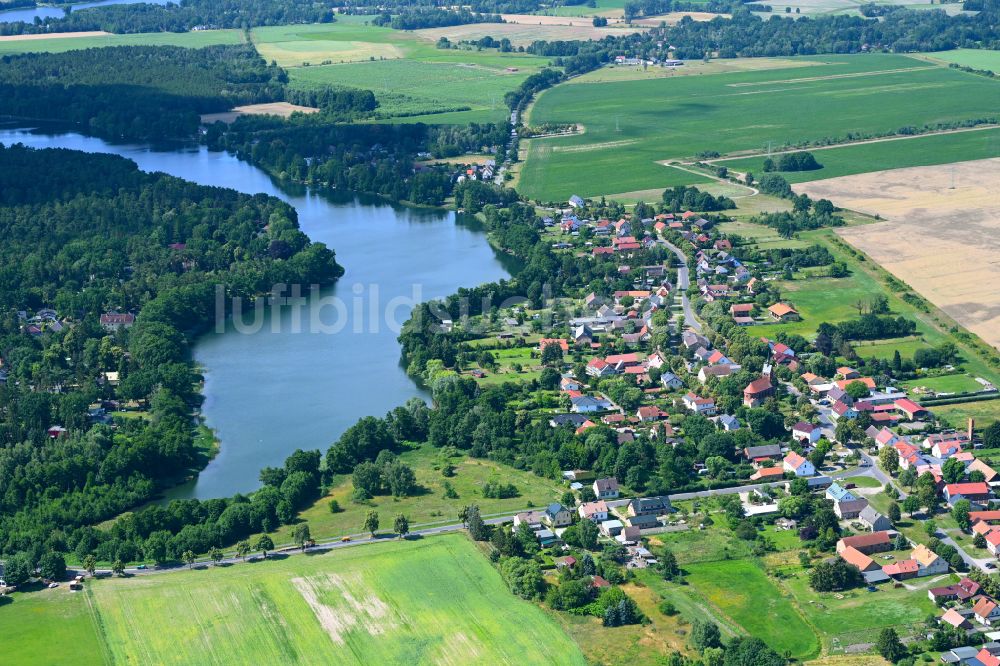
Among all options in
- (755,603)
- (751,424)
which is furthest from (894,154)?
(755,603)

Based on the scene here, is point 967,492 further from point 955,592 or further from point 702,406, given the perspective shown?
point 702,406

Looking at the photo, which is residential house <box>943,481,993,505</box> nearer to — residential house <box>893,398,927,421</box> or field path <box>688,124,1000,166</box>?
residential house <box>893,398,927,421</box>

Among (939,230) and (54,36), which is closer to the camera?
(939,230)

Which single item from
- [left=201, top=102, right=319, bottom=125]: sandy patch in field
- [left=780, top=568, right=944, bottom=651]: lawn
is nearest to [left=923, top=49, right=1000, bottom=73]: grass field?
[left=201, top=102, right=319, bottom=125]: sandy patch in field

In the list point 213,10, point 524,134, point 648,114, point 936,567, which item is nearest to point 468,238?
point 524,134

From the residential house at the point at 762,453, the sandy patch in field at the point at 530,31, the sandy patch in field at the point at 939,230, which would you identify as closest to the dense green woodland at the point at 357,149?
the sandy patch in field at the point at 939,230

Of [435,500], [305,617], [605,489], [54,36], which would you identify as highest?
[54,36]

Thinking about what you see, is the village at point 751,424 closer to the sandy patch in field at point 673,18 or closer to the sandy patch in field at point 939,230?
the sandy patch in field at point 939,230
